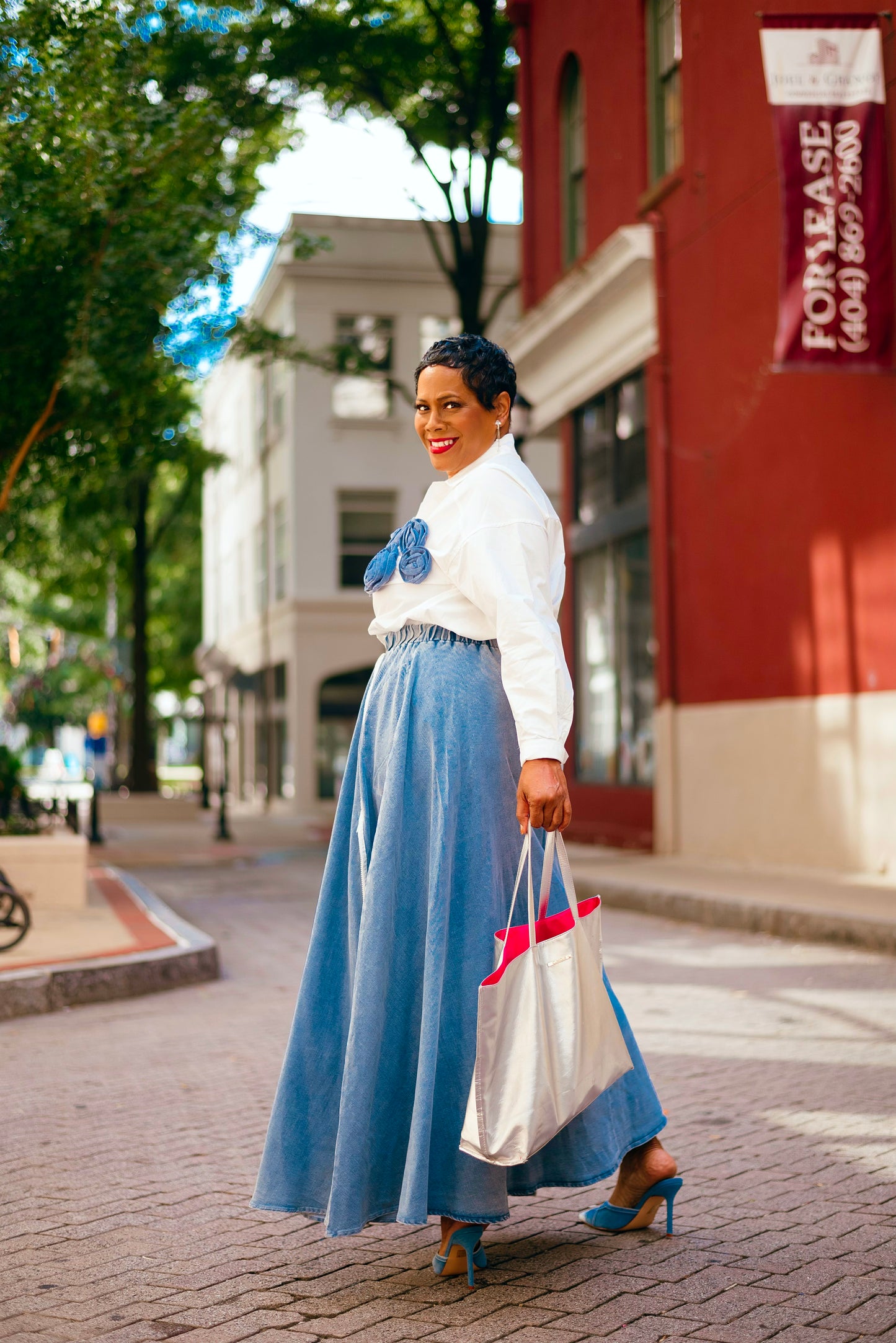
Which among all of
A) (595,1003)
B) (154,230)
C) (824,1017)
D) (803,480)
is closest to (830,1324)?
(595,1003)

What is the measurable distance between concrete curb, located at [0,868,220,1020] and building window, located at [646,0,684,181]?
32.9 ft

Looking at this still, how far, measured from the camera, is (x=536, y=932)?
289 centimetres

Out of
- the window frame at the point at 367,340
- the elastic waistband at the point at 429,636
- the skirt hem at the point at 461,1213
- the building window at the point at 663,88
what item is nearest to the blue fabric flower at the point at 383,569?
the elastic waistband at the point at 429,636

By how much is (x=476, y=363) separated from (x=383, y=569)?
51cm

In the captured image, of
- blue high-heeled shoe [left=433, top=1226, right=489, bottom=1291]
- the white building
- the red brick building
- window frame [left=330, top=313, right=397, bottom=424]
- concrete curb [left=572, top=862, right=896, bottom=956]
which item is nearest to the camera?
blue high-heeled shoe [left=433, top=1226, right=489, bottom=1291]

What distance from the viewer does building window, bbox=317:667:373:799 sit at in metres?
31.1

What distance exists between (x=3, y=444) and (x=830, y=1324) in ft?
28.9

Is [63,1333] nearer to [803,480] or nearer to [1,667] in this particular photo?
[803,480]

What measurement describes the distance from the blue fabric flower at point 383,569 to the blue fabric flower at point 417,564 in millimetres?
56

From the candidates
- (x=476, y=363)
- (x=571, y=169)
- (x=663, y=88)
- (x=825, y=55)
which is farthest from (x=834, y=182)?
(x=476, y=363)

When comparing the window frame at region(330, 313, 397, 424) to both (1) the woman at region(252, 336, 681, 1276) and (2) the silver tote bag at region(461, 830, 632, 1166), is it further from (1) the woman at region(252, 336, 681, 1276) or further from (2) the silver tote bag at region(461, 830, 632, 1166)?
(2) the silver tote bag at region(461, 830, 632, 1166)

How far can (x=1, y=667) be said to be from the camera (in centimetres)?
4647

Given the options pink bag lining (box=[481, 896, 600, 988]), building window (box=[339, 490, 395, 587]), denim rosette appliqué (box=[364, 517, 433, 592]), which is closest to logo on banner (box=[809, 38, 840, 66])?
denim rosette appliqué (box=[364, 517, 433, 592])

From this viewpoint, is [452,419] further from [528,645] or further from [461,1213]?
[461,1213]
